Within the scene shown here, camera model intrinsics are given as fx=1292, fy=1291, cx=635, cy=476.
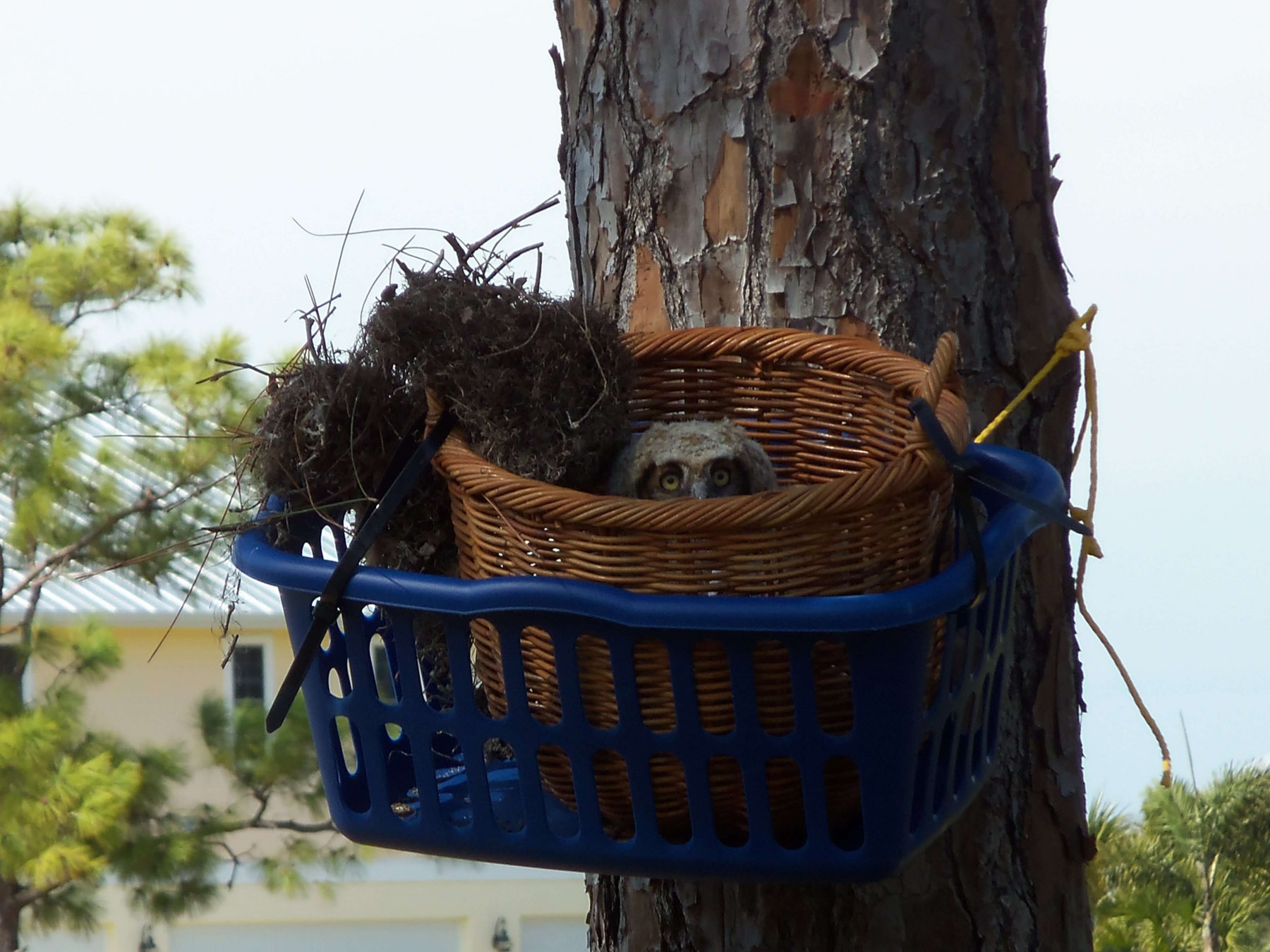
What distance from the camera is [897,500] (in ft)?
2.23

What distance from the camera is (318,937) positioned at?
5363mm

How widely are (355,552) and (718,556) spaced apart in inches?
7.7

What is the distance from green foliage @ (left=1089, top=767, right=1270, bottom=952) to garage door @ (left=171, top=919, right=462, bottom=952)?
274cm

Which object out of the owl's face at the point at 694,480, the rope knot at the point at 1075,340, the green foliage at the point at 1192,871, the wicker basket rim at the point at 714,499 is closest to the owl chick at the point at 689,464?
the owl's face at the point at 694,480

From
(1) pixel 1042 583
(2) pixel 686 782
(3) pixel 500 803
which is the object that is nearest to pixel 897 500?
(2) pixel 686 782

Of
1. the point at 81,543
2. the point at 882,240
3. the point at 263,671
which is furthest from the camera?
the point at 263,671

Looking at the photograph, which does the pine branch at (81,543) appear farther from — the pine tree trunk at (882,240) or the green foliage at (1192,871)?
the green foliage at (1192,871)

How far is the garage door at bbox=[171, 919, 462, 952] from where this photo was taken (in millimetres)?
5250

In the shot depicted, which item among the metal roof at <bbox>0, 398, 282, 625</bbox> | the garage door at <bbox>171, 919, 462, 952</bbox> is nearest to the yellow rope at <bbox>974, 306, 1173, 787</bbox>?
the metal roof at <bbox>0, 398, 282, 625</bbox>

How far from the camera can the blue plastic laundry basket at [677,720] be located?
2.09 ft

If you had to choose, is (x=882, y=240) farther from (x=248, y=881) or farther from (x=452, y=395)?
(x=248, y=881)

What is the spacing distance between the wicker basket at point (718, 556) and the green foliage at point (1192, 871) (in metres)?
4.88

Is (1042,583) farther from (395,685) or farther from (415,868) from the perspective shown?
(415,868)

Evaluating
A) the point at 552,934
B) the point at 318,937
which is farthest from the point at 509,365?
the point at 552,934
